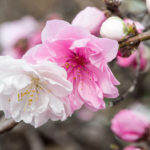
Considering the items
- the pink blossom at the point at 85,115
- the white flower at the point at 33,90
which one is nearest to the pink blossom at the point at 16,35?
the pink blossom at the point at 85,115

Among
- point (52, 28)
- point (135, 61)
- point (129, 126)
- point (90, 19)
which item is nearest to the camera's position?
point (52, 28)

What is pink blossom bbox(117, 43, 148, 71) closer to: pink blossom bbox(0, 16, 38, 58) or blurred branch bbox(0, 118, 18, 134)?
blurred branch bbox(0, 118, 18, 134)

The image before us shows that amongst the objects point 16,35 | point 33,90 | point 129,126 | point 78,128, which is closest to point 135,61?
point 129,126

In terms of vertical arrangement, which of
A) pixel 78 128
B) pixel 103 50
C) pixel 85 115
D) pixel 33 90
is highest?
pixel 103 50

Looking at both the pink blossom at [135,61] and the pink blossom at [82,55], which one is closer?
the pink blossom at [82,55]

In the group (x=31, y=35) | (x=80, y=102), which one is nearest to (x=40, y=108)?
(x=80, y=102)

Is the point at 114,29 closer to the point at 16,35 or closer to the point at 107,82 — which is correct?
the point at 107,82

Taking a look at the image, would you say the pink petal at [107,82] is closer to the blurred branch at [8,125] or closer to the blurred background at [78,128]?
the blurred branch at [8,125]
